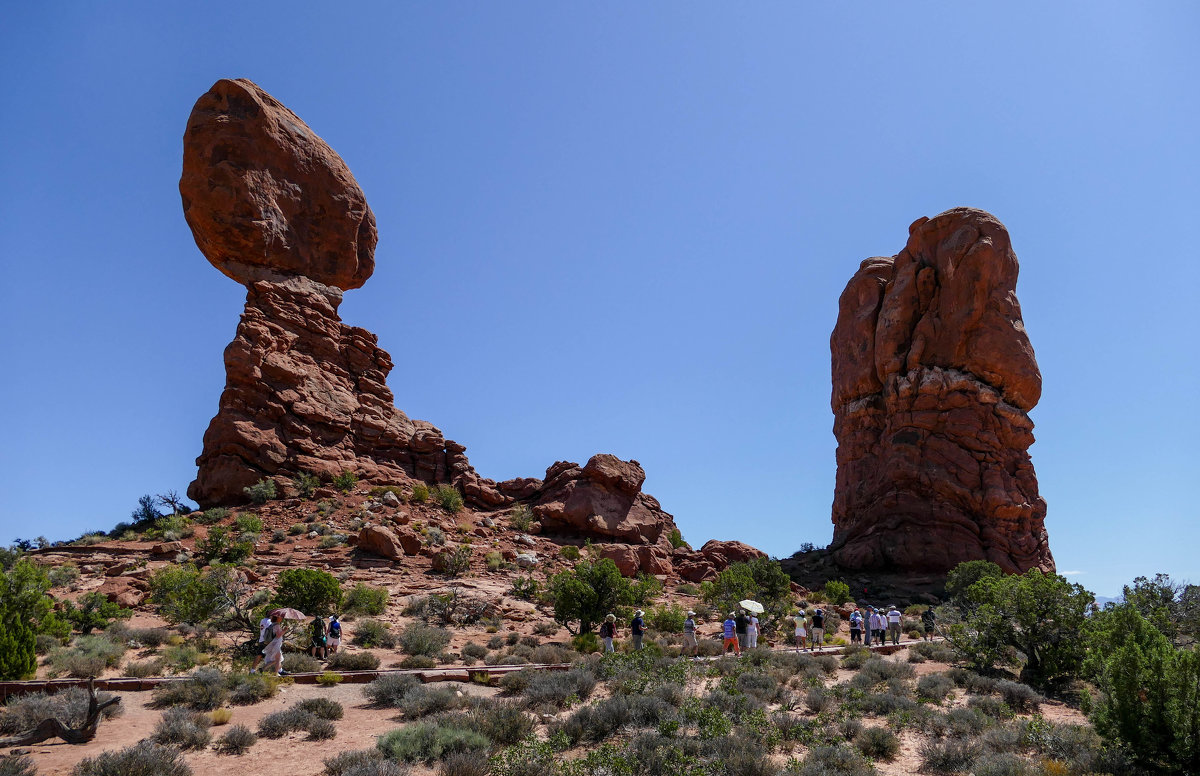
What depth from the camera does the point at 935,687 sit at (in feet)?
43.2

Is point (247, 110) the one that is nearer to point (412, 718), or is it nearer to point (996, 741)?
point (412, 718)

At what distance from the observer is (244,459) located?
28797 millimetres

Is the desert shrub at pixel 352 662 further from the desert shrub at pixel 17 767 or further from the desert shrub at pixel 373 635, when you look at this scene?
the desert shrub at pixel 17 767

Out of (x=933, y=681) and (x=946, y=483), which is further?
(x=946, y=483)

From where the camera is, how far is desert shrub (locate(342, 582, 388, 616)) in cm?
1923

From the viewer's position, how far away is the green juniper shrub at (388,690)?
1155cm

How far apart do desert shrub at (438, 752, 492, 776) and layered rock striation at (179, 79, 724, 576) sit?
21986 millimetres

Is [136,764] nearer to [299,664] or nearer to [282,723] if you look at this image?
[282,723]

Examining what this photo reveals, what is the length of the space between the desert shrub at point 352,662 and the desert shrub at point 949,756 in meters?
11.2

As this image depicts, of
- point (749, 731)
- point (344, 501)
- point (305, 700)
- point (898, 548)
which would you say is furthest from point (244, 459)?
point (898, 548)

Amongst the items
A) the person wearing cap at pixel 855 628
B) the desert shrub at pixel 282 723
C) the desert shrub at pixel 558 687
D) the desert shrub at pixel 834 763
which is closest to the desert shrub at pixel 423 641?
the desert shrub at pixel 558 687

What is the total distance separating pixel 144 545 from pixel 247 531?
3.61m

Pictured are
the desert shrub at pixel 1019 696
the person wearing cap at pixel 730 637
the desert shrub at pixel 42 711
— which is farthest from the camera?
the person wearing cap at pixel 730 637

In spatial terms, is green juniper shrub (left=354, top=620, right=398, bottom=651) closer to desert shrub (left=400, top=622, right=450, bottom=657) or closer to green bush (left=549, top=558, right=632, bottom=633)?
desert shrub (left=400, top=622, right=450, bottom=657)
